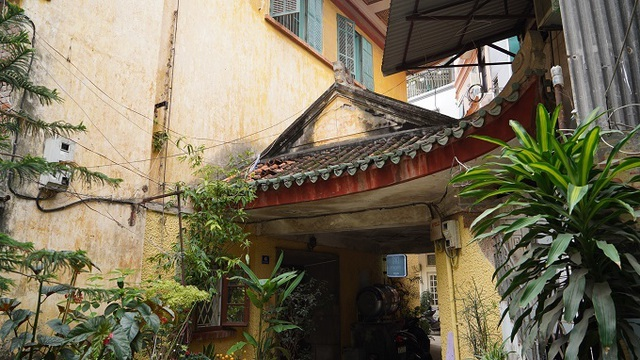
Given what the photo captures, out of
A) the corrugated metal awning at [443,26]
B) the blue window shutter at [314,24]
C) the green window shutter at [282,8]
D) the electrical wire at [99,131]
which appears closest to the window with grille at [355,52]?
the blue window shutter at [314,24]

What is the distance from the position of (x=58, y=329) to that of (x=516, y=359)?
4.32 meters

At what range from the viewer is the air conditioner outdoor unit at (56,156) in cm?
487

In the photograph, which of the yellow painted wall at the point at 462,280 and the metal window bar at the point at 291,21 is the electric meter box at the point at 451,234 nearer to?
the yellow painted wall at the point at 462,280

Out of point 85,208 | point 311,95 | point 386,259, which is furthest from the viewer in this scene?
point 386,259

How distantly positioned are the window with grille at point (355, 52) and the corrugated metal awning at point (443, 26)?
4.71m

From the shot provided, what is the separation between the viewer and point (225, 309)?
265 inches

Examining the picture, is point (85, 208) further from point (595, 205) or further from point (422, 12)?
point (595, 205)

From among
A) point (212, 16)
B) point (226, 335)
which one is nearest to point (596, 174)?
point (226, 335)

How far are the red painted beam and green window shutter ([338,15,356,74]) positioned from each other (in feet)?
21.3

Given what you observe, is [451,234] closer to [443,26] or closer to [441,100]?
[443,26]

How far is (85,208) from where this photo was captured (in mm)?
5246

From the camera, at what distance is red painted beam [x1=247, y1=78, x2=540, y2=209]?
3926 mm

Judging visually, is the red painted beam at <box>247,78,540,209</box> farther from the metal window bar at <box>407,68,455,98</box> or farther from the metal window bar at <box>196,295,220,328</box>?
the metal window bar at <box>407,68,455,98</box>

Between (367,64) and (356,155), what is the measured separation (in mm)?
6428
